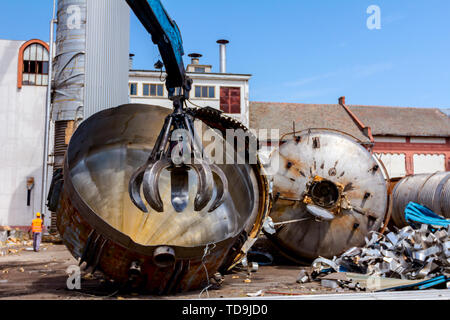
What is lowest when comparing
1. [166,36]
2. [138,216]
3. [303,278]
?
[303,278]

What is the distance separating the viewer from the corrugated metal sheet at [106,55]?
15.9 m

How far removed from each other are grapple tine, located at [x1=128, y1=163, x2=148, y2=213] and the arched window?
20.3m

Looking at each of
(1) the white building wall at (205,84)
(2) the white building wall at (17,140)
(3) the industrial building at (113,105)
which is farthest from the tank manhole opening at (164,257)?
(1) the white building wall at (205,84)

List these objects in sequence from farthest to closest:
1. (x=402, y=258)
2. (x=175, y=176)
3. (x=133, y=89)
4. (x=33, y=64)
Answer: (x=133, y=89) < (x=33, y=64) < (x=402, y=258) < (x=175, y=176)

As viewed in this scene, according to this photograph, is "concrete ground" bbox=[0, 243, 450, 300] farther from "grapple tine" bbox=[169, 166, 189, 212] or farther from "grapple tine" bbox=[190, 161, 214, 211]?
"grapple tine" bbox=[190, 161, 214, 211]

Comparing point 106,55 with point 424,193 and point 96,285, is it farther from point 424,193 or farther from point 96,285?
point 424,193

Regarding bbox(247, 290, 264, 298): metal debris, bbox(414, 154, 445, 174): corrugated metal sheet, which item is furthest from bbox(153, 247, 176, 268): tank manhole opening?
bbox(414, 154, 445, 174): corrugated metal sheet

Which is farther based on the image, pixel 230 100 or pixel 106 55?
pixel 230 100

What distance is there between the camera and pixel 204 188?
4.74 m

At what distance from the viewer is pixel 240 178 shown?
8.62 meters

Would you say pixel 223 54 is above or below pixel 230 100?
above

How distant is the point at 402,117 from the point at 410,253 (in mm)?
28383

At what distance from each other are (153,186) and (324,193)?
644cm

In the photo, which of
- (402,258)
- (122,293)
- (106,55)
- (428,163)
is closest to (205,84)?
(106,55)
